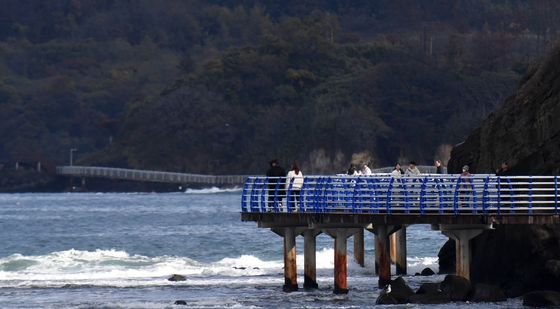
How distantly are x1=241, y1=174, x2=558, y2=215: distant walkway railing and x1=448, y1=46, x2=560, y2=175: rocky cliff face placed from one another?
6.23ft

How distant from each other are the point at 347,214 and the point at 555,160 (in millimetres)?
7228

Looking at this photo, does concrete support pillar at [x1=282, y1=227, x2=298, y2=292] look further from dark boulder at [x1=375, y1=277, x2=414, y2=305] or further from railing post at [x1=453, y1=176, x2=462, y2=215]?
railing post at [x1=453, y1=176, x2=462, y2=215]

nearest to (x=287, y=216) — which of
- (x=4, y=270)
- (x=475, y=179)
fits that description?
(x=475, y=179)

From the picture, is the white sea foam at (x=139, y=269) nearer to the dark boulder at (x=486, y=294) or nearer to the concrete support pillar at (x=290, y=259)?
the concrete support pillar at (x=290, y=259)

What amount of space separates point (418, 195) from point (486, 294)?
11.1ft

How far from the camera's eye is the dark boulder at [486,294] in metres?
50.5

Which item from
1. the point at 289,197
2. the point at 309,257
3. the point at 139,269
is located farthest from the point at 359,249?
the point at 289,197

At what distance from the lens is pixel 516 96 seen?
61.2 metres

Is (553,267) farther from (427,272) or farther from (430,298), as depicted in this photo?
(427,272)

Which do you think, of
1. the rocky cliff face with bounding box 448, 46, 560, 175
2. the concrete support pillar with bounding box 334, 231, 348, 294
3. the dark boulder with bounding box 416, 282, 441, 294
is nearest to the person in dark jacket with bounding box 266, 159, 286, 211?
the concrete support pillar with bounding box 334, 231, 348, 294

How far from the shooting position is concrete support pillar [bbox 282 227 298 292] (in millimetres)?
55219

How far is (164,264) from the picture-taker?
74500 millimetres

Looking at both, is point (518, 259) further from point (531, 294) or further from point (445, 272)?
point (445, 272)

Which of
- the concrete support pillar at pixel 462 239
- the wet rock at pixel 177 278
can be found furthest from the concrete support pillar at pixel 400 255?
the concrete support pillar at pixel 462 239
